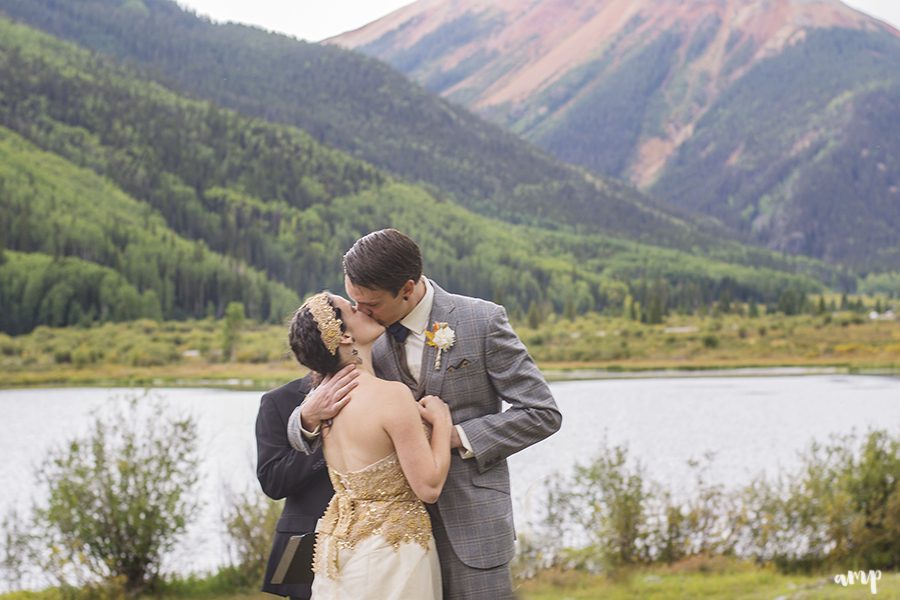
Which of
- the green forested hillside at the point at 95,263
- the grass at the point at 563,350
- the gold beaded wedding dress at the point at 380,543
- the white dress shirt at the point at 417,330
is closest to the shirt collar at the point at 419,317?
the white dress shirt at the point at 417,330

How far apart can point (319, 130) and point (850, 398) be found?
Result: 117784 millimetres

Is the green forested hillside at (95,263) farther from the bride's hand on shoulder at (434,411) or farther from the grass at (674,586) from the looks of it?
the bride's hand on shoulder at (434,411)

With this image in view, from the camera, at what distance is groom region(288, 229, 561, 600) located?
3125 millimetres

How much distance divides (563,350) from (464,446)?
6376 cm

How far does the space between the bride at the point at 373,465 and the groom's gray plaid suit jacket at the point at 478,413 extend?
8cm

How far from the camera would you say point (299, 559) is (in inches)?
135

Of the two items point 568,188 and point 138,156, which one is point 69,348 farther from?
point 568,188

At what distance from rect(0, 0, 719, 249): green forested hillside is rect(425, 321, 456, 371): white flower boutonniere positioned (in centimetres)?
12660

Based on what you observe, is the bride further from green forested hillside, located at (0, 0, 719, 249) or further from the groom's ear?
green forested hillside, located at (0, 0, 719, 249)

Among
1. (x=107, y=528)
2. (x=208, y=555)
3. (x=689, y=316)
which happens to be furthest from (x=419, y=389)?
(x=689, y=316)

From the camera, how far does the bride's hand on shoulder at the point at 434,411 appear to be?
3088mm

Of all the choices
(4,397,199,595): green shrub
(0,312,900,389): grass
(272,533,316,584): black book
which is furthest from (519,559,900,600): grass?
(0,312,900,389): grass

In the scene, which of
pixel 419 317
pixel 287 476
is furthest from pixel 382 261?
pixel 287 476

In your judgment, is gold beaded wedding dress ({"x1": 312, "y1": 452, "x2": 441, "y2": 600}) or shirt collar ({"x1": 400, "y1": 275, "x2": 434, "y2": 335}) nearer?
gold beaded wedding dress ({"x1": 312, "y1": 452, "x2": 441, "y2": 600})
